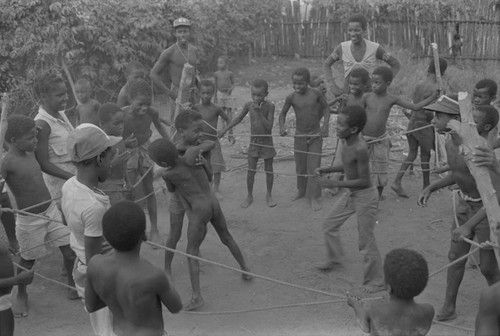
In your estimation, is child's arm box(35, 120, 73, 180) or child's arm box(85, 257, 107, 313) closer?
child's arm box(85, 257, 107, 313)

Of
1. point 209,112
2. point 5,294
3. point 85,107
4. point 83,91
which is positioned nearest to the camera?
point 5,294

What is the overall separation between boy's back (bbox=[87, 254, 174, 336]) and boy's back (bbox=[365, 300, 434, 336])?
1.07 meters

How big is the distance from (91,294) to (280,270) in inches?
110

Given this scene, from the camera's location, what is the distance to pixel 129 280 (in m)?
3.12

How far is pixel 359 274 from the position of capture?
5.68m

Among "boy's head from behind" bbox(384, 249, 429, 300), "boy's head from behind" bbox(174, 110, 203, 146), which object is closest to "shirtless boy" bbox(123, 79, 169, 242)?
"boy's head from behind" bbox(174, 110, 203, 146)

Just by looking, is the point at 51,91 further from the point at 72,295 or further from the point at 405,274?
the point at 405,274

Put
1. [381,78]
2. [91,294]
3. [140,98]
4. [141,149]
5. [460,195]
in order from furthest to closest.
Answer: [381,78] < [141,149] < [140,98] < [460,195] < [91,294]

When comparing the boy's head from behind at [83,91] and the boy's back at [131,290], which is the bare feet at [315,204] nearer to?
the boy's head from behind at [83,91]

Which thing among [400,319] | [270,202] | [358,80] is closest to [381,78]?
[358,80]

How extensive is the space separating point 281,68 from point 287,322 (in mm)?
13081

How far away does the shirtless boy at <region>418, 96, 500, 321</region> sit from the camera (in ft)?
14.7

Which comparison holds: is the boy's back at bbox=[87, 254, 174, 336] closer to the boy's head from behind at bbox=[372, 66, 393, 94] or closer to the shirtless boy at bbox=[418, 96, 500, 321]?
the shirtless boy at bbox=[418, 96, 500, 321]

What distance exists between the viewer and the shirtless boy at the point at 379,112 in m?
6.84
